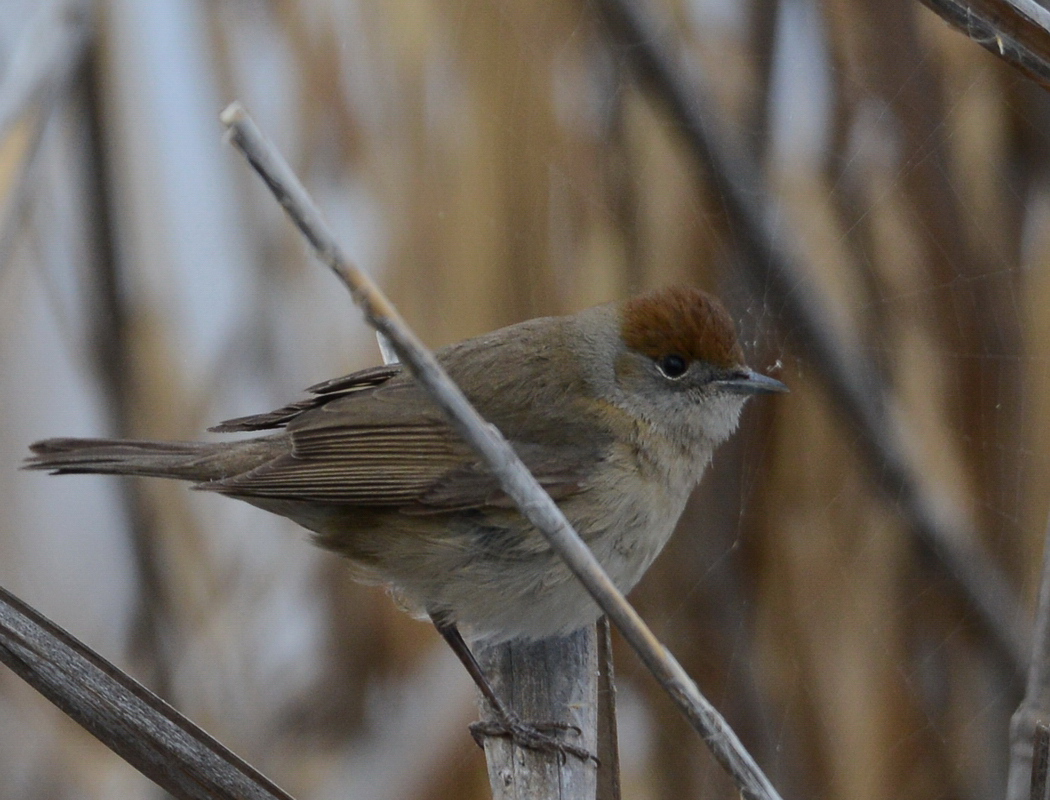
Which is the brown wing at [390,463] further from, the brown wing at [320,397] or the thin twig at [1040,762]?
the thin twig at [1040,762]

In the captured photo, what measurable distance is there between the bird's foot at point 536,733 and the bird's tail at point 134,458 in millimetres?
692

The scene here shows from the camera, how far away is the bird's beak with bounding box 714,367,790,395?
2.06 m

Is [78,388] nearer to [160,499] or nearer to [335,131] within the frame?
[160,499]

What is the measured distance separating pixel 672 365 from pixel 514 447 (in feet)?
1.27

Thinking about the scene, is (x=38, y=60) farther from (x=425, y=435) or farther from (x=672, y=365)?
(x=672, y=365)

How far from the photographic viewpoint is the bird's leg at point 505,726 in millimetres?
1775

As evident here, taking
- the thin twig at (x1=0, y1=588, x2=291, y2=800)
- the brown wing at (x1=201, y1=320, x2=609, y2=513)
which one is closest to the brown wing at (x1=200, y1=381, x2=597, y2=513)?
the brown wing at (x1=201, y1=320, x2=609, y2=513)

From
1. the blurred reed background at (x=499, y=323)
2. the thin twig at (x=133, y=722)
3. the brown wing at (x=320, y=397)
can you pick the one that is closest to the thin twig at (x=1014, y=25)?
the blurred reed background at (x=499, y=323)

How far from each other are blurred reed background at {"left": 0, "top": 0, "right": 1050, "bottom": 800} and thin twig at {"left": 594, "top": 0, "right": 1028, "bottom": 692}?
46mm

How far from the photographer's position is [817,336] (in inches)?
98.1

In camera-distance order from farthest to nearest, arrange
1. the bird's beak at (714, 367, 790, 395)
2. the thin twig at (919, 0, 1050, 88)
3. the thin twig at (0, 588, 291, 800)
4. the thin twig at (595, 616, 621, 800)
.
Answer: the bird's beak at (714, 367, 790, 395), the thin twig at (595, 616, 621, 800), the thin twig at (919, 0, 1050, 88), the thin twig at (0, 588, 291, 800)

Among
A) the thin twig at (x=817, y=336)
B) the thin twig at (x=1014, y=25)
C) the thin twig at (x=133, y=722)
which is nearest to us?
the thin twig at (x=133, y=722)

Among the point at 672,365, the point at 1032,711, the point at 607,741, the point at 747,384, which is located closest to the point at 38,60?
the point at 672,365

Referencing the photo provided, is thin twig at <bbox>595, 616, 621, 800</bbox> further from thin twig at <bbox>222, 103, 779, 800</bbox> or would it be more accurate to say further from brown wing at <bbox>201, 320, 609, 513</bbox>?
thin twig at <bbox>222, 103, 779, 800</bbox>
